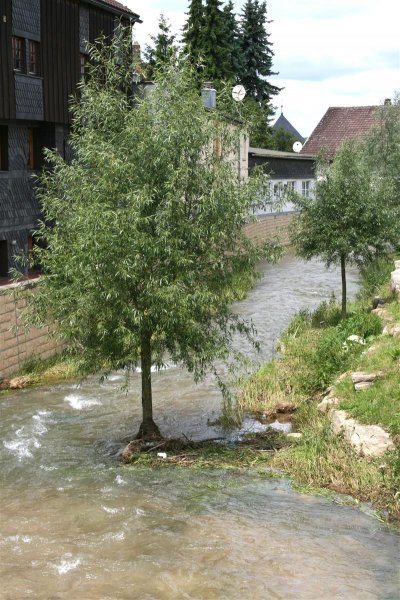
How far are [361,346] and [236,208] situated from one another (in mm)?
5943

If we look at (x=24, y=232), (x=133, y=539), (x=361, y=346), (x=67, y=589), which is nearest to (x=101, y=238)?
(x=133, y=539)

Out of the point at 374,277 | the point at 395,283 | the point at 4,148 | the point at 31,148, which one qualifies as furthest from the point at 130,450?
the point at 374,277

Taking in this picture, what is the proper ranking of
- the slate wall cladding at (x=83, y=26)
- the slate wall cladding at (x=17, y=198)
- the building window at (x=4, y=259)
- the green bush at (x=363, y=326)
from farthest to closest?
1. the slate wall cladding at (x=83, y=26)
2. the building window at (x=4, y=259)
3. the slate wall cladding at (x=17, y=198)
4. the green bush at (x=363, y=326)

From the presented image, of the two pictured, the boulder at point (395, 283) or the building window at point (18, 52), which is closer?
the boulder at point (395, 283)

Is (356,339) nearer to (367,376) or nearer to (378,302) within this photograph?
(367,376)

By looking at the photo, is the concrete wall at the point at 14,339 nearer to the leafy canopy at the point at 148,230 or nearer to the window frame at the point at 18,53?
the leafy canopy at the point at 148,230

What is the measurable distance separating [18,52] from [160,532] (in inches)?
696

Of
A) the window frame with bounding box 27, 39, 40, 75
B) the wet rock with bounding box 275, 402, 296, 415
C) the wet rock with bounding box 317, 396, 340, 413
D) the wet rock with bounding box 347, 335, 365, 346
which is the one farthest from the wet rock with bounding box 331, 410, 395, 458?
the window frame with bounding box 27, 39, 40, 75

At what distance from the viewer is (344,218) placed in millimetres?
22766

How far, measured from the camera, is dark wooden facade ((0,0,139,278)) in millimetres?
23812

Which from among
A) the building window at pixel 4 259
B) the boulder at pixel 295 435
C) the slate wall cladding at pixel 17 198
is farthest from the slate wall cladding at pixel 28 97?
the boulder at pixel 295 435

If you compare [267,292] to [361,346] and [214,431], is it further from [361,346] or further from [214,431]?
[214,431]

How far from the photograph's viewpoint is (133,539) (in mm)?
10719

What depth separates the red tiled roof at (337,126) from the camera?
57656 millimetres
